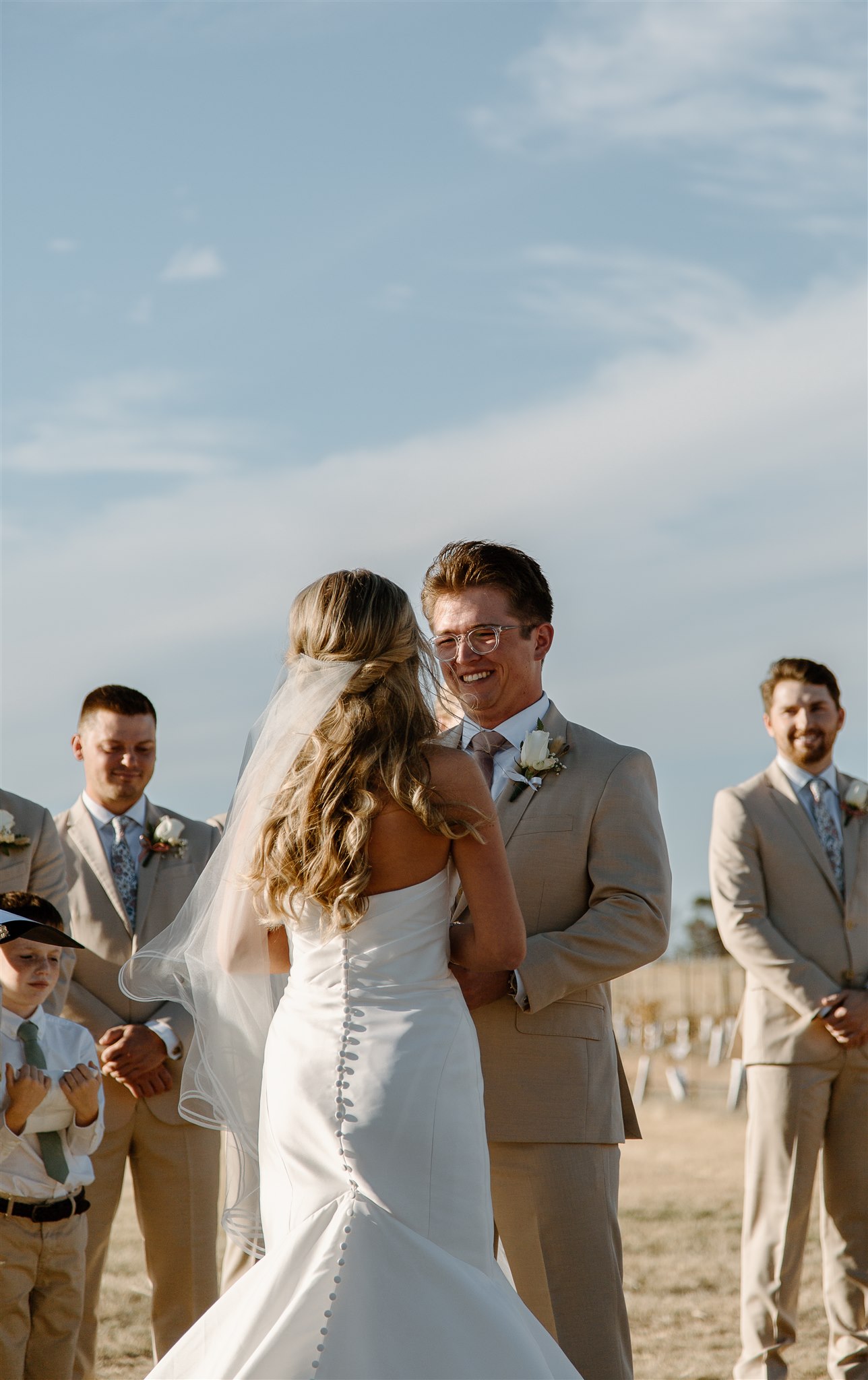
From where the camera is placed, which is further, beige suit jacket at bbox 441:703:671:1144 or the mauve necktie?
the mauve necktie

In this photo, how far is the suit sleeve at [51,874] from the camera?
18.7ft

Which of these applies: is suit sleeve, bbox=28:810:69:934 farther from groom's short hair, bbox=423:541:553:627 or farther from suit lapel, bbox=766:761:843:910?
suit lapel, bbox=766:761:843:910

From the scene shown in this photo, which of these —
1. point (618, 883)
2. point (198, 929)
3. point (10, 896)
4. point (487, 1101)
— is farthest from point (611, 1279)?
point (10, 896)

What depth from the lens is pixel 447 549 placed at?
4547 millimetres

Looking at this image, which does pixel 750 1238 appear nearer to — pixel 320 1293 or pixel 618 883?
pixel 618 883

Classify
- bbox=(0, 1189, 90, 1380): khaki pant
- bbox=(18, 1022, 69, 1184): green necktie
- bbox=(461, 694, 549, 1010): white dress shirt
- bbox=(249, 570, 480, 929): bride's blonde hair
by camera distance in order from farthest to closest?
bbox=(18, 1022, 69, 1184): green necktie < bbox=(0, 1189, 90, 1380): khaki pant < bbox=(461, 694, 549, 1010): white dress shirt < bbox=(249, 570, 480, 929): bride's blonde hair

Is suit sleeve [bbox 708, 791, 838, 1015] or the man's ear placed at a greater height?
the man's ear

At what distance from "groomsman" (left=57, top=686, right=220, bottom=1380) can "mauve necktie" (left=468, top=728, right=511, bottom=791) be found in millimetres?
2167

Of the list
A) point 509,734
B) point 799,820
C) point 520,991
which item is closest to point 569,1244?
point 520,991

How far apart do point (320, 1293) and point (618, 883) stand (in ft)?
4.98

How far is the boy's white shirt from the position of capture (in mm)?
4719

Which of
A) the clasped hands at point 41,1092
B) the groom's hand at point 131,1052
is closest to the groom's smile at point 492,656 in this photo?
the clasped hands at point 41,1092

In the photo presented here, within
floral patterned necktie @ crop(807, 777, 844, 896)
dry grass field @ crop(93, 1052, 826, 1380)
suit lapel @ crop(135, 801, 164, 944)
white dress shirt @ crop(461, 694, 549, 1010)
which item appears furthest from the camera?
floral patterned necktie @ crop(807, 777, 844, 896)

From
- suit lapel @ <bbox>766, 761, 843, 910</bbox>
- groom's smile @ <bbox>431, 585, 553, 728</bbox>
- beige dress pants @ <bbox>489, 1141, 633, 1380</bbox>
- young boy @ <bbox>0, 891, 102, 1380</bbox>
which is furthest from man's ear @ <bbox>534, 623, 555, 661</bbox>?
suit lapel @ <bbox>766, 761, 843, 910</bbox>
